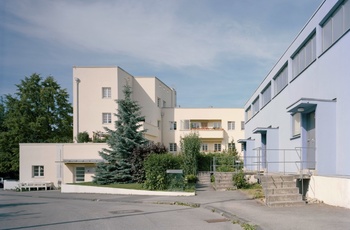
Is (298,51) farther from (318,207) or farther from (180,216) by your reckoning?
(180,216)

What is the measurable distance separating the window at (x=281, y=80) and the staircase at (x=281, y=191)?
8643 millimetres

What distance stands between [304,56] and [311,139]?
473 centimetres

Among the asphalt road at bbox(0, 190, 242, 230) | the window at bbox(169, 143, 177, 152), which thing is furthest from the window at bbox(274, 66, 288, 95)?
the window at bbox(169, 143, 177, 152)

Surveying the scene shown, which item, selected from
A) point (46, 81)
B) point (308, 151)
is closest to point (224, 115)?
point (46, 81)

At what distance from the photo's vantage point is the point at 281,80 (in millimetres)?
24078

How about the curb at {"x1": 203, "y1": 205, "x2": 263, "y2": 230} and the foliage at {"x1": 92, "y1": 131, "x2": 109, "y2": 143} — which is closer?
the curb at {"x1": 203, "y1": 205, "x2": 263, "y2": 230}

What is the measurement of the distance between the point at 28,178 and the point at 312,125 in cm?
2730

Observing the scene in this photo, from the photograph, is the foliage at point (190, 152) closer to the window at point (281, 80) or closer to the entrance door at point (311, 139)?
the window at point (281, 80)

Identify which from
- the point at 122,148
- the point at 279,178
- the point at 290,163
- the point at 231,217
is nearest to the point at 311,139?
the point at 279,178

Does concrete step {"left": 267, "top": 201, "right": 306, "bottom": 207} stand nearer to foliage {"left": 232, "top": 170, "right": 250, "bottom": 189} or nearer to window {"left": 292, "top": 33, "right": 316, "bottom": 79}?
window {"left": 292, "top": 33, "right": 316, "bottom": 79}

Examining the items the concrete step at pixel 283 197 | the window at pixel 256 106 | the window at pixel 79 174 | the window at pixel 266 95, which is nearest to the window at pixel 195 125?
the window at pixel 256 106

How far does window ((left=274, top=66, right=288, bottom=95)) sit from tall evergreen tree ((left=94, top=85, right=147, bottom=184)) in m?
10.9

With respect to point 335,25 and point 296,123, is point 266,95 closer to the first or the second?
point 296,123

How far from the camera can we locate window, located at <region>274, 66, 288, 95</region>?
897 inches
